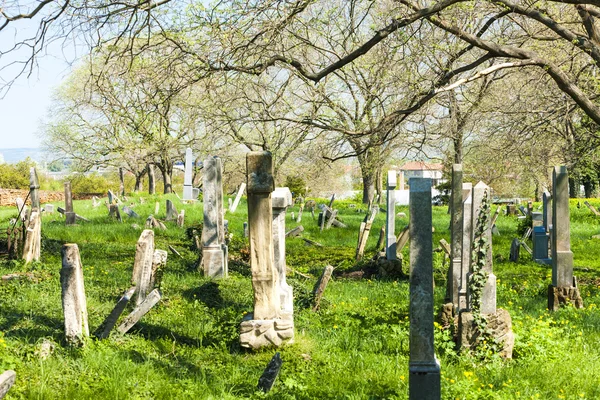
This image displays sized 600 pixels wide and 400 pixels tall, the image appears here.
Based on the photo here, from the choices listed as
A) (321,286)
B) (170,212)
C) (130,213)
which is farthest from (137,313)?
(130,213)

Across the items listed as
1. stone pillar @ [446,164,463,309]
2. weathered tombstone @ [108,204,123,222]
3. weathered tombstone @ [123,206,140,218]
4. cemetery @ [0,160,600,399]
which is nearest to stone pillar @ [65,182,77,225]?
weathered tombstone @ [108,204,123,222]

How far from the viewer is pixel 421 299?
4.97 metres

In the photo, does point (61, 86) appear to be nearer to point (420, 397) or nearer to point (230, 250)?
point (230, 250)

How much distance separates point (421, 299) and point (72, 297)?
343 cm

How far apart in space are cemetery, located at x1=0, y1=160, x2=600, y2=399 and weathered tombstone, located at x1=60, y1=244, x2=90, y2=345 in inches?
0.5

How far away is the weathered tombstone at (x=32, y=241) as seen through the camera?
10.9 meters

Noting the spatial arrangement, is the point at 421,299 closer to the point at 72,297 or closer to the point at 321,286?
the point at 72,297

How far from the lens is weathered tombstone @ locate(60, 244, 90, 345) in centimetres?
635

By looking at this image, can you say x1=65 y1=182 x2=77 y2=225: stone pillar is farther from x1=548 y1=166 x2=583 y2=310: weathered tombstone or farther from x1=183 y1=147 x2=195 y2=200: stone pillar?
x1=548 y1=166 x2=583 y2=310: weathered tombstone

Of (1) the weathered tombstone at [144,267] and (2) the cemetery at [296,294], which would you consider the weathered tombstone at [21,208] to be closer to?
(2) the cemetery at [296,294]

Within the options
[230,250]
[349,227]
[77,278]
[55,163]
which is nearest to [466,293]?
[77,278]

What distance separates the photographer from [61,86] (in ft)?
166

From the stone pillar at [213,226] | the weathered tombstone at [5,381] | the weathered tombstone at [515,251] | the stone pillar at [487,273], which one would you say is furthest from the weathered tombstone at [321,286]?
the weathered tombstone at [515,251]

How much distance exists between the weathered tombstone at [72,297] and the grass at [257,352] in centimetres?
14
